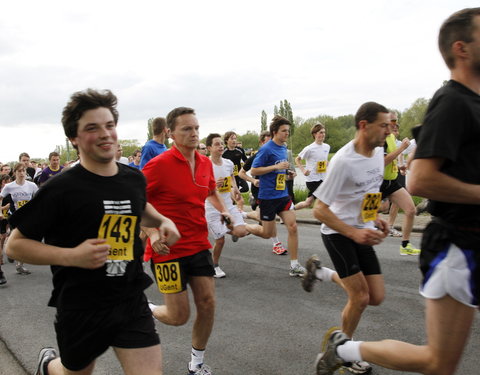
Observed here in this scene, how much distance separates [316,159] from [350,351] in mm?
8112

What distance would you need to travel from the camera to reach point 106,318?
7.77 ft

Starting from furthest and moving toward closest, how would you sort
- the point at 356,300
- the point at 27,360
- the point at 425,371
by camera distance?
the point at 27,360 < the point at 356,300 < the point at 425,371

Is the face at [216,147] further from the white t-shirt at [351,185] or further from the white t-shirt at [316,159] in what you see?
the white t-shirt at [351,185]

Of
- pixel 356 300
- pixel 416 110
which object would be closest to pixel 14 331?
pixel 356 300

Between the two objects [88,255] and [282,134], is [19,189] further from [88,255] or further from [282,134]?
[88,255]

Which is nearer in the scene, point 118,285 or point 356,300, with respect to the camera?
point 118,285

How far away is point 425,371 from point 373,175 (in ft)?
5.44

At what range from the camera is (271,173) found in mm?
6988

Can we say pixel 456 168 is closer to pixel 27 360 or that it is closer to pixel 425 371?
pixel 425 371

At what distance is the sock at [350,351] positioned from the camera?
2.67 meters

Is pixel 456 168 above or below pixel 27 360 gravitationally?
above

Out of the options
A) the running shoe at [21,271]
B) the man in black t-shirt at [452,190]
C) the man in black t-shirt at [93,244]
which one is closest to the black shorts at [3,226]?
the running shoe at [21,271]

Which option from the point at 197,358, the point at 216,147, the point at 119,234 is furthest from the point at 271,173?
Result: the point at 119,234

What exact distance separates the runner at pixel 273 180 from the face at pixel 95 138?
4.39 m
